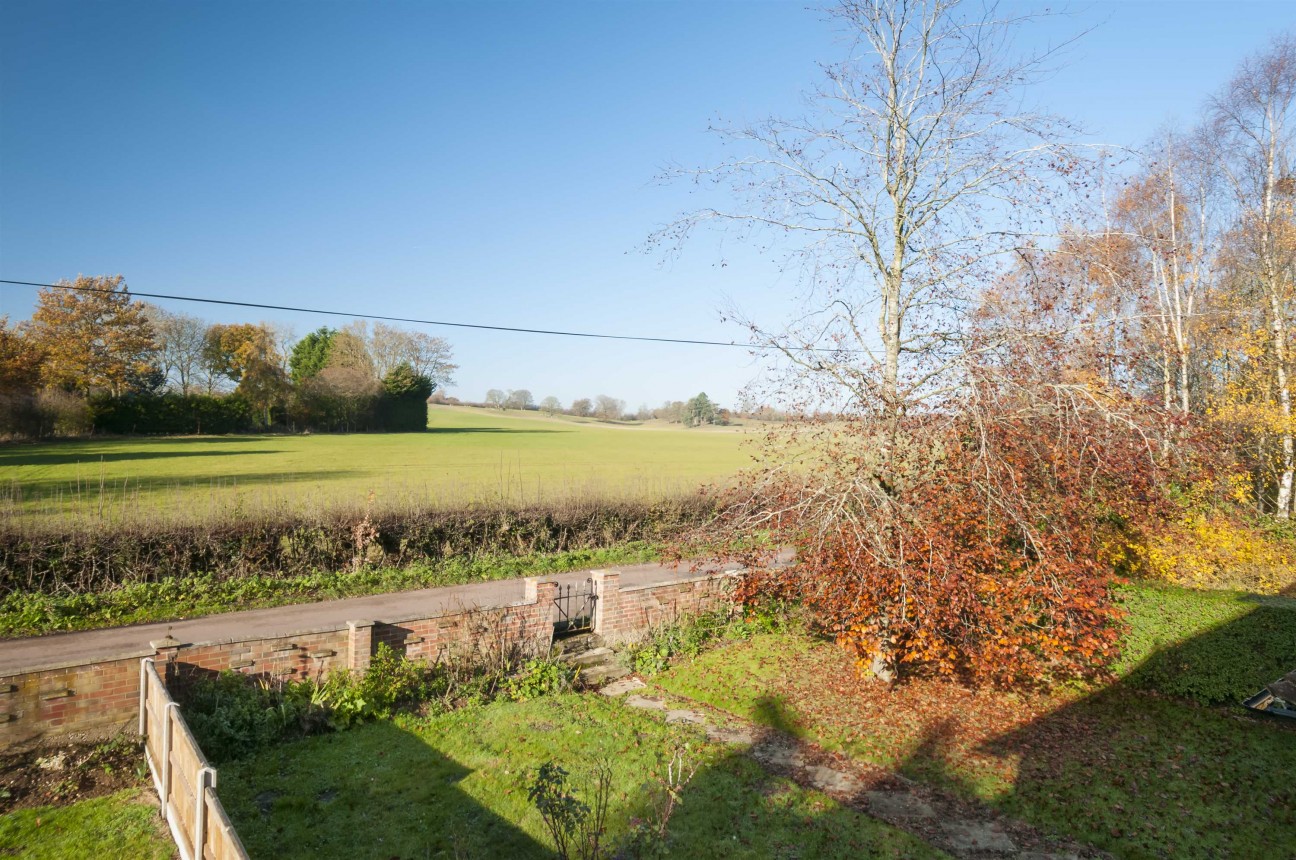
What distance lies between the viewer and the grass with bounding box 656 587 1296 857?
6.28 m

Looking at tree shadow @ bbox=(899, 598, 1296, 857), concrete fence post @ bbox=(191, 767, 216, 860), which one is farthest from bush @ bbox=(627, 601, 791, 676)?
concrete fence post @ bbox=(191, 767, 216, 860)

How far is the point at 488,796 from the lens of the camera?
666cm

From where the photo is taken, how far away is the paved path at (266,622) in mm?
10094

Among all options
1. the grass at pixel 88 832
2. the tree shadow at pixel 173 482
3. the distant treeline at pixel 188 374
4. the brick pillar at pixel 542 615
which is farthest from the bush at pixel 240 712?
the distant treeline at pixel 188 374

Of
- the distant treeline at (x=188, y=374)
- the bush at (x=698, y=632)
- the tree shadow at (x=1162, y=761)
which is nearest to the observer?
the tree shadow at (x=1162, y=761)

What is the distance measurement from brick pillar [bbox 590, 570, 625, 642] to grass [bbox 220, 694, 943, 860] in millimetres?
2840

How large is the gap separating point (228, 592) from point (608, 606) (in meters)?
7.68

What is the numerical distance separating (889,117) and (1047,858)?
10.0 meters

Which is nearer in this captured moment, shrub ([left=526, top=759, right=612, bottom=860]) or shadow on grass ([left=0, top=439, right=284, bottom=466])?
shrub ([left=526, top=759, right=612, bottom=860])

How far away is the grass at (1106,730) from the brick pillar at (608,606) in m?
1.34

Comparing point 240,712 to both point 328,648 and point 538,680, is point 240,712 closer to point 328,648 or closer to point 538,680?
point 328,648

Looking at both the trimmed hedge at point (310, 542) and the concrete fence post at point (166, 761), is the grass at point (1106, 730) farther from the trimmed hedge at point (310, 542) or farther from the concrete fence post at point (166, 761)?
the concrete fence post at point (166, 761)

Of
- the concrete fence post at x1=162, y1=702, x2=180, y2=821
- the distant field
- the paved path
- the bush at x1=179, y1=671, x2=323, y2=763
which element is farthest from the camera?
the distant field

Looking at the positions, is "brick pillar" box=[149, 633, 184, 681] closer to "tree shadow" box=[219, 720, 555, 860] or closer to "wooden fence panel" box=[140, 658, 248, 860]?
"wooden fence panel" box=[140, 658, 248, 860]
